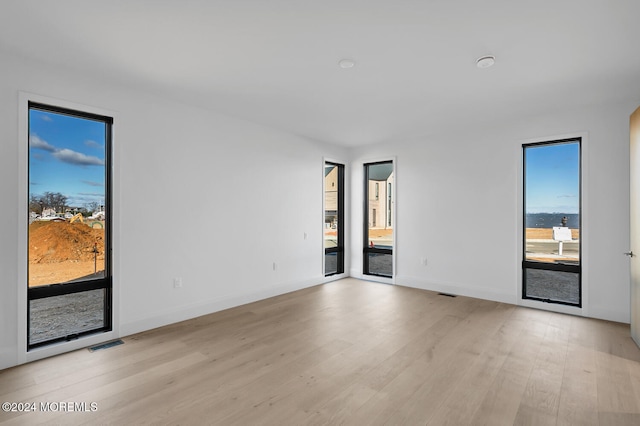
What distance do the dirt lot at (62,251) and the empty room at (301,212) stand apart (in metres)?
0.02

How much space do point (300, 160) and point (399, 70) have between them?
2.79 m

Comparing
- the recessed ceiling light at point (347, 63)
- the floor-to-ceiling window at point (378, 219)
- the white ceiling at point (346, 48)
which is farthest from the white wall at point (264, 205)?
the recessed ceiling light at point (347, 63)

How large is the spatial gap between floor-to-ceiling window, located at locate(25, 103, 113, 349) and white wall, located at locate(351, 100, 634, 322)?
431cm

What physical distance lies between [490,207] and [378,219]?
205cm

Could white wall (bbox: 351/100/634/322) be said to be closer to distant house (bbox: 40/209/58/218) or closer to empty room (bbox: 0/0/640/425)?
empty room (bbox: 0/0/640/425)

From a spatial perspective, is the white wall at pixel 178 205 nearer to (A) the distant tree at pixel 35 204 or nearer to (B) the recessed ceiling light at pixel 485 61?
(A) the distant tree at pixel 35 204

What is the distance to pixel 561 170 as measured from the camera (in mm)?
4465

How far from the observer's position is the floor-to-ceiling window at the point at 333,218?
627cm

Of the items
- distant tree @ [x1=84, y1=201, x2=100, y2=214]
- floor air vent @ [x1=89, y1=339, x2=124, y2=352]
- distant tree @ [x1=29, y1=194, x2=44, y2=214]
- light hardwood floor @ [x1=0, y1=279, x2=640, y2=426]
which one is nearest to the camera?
light hardwood floor @ [x1=0, y1=279, x2=640, y2=426]

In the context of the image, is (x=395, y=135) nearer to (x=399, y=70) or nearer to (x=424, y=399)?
(x=399, y=70)

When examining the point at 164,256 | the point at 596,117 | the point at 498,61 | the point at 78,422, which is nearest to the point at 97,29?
the point at 164,256

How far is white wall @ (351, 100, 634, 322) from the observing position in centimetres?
397

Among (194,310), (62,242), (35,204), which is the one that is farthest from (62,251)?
(194,310)

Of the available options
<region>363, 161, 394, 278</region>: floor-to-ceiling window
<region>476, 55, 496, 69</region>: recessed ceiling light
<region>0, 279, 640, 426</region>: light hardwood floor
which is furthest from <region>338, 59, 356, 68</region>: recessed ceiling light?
<region>363, 161, 394, 278</region>: floor-to-ceiling window
